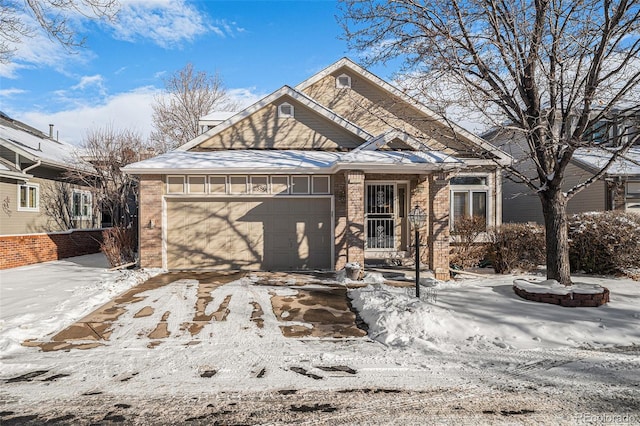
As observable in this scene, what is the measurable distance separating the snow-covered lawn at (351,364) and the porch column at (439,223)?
2635mm

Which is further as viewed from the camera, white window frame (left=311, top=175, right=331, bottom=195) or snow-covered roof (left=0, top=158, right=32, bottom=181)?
snow-covered roof (left=0, top=158, right=32, bottom=181)

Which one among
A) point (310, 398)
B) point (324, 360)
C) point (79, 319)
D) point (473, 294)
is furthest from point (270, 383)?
point (473, 294)

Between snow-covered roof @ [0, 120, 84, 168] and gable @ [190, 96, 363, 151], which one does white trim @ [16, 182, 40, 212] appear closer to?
snow-covered roof @ [0, 120, 84, 168]

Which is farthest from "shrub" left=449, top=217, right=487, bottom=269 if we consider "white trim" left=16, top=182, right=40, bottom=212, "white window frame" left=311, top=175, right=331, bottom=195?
"white trim" left=16, top=182, right=40, bottom=212

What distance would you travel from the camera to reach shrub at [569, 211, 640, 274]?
9.62 metres

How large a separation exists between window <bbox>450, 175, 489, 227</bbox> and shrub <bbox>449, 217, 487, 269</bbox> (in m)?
1.73

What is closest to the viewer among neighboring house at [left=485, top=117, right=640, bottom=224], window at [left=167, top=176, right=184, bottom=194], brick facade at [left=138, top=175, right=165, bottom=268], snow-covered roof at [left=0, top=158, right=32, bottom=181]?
brick facade at [left=138, top=175, right=165, bottom=268]

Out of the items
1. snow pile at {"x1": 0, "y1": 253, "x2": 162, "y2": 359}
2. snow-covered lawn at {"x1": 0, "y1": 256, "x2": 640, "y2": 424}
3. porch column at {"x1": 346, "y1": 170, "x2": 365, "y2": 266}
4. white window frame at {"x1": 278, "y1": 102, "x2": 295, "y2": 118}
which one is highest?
white window frame at {"x1": 278, "y1": 102, "x2": 295, "y2": 118}

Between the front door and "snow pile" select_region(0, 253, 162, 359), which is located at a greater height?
the front door

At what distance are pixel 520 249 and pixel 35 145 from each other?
20.9 metres

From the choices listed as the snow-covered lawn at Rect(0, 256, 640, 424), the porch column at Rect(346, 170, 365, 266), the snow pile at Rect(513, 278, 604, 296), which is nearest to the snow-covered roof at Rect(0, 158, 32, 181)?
the snow-covered lawn at Rect(0, 256, 640, 424)

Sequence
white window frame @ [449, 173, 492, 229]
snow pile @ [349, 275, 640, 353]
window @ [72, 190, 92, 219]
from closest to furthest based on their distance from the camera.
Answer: snow pile @ [349, 275, 640, 353] → white window frame @ [449, 173, 492, 229] → window @ [72, 190, 92, 219]

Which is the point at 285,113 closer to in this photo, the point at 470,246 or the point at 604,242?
the point at 470,246

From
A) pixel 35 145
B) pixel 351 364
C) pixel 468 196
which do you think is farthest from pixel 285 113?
pixel 35 145
